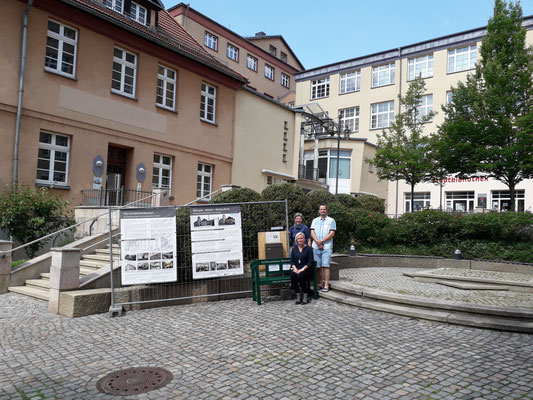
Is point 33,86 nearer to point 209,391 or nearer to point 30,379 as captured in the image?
point 30,379

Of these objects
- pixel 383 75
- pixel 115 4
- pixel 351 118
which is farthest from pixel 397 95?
pixel 115 4

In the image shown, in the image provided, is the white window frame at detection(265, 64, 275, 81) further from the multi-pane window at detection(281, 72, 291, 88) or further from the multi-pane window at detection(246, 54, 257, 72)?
the multi-pane window at detection(246, 54, 257, 72)

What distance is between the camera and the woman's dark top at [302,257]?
316 inches

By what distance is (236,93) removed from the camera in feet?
73.4

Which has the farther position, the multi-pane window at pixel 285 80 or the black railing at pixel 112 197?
the multi-pane window at pixel 285 80

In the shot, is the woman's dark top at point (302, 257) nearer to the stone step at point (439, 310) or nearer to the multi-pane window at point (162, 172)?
the stone step at point (439, 310)

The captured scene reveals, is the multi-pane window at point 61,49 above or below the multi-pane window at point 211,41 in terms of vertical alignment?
below

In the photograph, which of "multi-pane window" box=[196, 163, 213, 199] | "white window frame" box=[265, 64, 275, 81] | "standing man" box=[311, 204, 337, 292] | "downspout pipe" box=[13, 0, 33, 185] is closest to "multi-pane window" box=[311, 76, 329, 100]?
"white window frame" box=[265, 64, 275, 81]

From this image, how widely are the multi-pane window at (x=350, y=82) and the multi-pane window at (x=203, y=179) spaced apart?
2865 cm

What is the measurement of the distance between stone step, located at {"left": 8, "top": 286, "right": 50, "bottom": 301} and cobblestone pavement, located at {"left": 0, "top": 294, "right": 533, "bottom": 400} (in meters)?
1.41

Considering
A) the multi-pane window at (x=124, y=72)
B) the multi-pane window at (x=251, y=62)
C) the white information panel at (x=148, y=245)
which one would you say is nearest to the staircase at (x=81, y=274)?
the white information panel at (x=148, y=245)

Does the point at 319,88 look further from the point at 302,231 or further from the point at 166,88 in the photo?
the point at 302,231

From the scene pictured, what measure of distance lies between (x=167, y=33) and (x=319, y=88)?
29.5m

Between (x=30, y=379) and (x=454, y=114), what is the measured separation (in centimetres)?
2164
